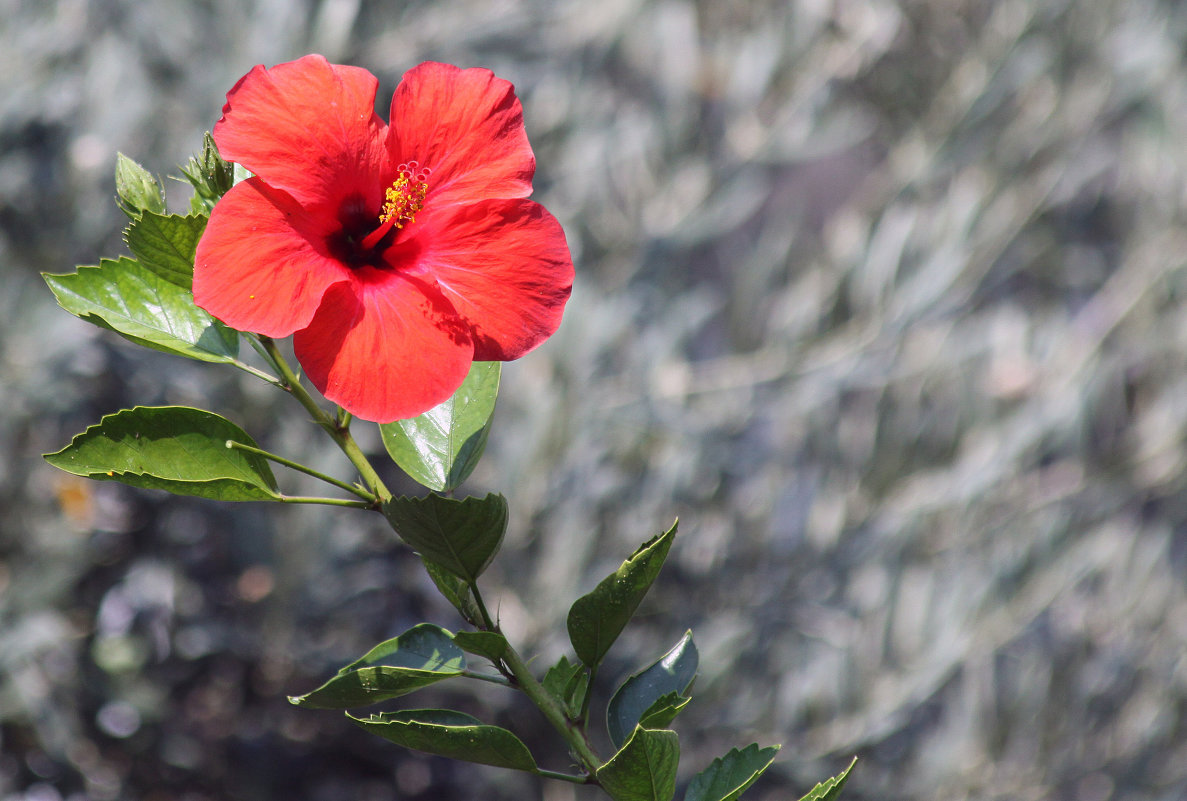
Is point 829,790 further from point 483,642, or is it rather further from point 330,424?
point 330,424

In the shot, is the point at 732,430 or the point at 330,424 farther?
the point at 732,430

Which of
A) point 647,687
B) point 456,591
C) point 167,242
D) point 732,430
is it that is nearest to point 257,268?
point 167,242

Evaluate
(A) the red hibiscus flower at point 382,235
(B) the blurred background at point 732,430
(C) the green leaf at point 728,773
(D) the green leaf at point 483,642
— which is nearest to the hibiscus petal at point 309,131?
(A) the red hibiscus flower at point 382,235

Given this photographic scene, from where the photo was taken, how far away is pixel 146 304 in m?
0.45

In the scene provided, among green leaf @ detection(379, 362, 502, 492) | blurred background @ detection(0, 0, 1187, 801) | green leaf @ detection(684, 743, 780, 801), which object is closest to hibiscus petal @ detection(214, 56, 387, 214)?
green leaf @ detection(379, 362, 502, 492)

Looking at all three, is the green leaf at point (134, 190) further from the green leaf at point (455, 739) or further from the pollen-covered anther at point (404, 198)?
the green leaf at point (455, 739)

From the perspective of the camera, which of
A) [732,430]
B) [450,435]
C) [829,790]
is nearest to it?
[829,790]

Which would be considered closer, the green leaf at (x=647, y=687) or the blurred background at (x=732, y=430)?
Answer: the green leaf at (x=647, y=687)

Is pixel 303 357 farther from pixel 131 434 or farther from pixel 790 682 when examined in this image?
pixel 790 682

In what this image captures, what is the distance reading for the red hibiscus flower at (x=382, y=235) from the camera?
40cm

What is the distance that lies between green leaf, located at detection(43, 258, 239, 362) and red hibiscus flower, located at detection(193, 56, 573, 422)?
0.06 meters

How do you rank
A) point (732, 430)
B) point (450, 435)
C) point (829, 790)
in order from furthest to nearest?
1. point (732, 430)
2. point (450, 435)
3. point (829, 790)

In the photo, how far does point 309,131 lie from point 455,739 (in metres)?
0.27

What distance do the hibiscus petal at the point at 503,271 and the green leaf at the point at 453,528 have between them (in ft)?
0.24
